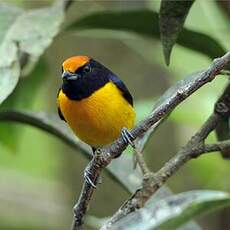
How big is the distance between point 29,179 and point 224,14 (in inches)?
72.2

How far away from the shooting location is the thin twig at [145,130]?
1164mm

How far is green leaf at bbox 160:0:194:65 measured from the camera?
1598 mm

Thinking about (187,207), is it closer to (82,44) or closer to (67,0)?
(67,0)

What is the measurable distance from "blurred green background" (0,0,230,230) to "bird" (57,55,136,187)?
1.09 ft

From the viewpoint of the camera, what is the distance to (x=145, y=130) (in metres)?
1.20

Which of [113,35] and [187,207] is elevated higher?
[187,207]

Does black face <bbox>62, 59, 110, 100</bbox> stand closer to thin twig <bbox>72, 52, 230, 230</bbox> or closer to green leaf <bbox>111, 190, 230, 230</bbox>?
thin twig <bbox>72, 52, 230, 230</bbox>

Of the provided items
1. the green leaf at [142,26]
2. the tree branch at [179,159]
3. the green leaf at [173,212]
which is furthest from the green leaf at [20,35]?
the green leaf at [173,212]

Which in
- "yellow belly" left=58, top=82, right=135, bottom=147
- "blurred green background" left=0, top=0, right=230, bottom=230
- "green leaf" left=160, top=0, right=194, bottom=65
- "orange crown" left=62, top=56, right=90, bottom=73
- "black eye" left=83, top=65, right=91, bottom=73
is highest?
"green leaf" left=160, top=0, right=194, bottom=65

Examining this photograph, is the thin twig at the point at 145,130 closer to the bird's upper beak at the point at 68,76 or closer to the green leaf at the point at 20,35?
the green leaf at the point at 20,35

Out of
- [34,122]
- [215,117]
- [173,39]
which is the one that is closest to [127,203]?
[215,117]

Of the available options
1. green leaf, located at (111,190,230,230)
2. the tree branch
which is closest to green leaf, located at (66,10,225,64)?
the tree branch

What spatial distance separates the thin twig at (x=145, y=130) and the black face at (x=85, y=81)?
0.69 metres

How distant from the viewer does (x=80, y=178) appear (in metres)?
3.18
